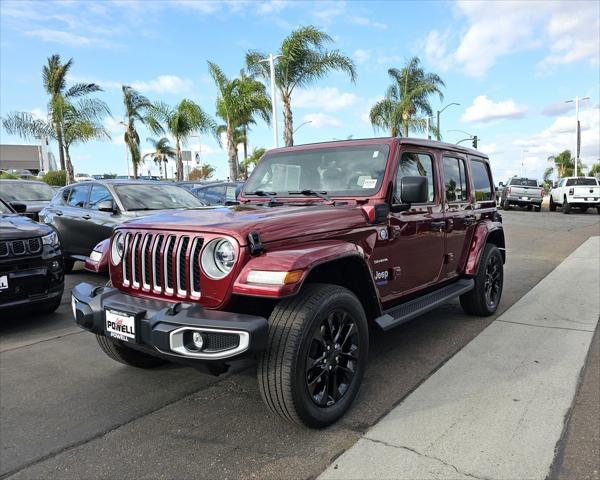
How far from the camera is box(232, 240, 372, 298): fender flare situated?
2.55 m

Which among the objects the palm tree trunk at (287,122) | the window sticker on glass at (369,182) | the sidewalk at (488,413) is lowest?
the sidewalk at (488,413)

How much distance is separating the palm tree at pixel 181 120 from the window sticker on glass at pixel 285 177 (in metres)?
24.5

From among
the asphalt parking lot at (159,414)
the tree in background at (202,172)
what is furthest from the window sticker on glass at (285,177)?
the tree in background at (202,172)

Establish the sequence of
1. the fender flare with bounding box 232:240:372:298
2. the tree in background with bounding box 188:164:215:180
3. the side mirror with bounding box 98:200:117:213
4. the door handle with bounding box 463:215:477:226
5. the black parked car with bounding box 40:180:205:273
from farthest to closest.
→ the tree in background with bounding box 188:164:215:180 → the black parked car with bounding box 40:180:205:273 → the side mirror with bounding box 98:200:117:213 → the door handle with bounding box 463:215:477:226 → the fender flare with bounding box 232:240:372:298

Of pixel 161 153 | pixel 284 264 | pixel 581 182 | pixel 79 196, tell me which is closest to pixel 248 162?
pixel 161 153

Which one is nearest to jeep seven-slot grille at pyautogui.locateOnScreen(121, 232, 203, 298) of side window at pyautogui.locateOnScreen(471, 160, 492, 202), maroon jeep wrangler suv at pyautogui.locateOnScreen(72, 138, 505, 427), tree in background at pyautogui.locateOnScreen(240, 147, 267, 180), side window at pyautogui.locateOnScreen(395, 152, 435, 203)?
maroon jeep wrangler suv at pyautogui.locateOnScreen(72, 138, 505, 427)

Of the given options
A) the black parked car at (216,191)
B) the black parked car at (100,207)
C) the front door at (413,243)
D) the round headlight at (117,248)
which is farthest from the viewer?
the black parked car at (216,191)

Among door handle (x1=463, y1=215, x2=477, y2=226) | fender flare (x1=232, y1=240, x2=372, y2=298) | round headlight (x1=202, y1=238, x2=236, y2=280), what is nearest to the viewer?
fender flare (x1=232, y1=240, x2=372, y2=298)

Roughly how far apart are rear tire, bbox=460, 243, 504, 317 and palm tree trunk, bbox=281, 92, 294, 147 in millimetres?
18593

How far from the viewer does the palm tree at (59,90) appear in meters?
22.8

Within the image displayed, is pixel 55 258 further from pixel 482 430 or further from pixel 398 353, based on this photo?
pixel 482 430

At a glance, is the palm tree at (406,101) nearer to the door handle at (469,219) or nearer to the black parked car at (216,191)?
the black parked car at (216,191)

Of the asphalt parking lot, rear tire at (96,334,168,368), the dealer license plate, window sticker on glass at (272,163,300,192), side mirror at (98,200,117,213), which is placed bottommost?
the asphalt parking lot

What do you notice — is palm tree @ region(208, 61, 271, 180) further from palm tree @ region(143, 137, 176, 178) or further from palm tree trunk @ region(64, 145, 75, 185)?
palm tree @ region(143, 137, 176, 178)
